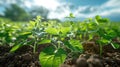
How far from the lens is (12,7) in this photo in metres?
54.7

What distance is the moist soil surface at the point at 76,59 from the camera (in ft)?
6.85

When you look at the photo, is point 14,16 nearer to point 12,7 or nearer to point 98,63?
point 12,7

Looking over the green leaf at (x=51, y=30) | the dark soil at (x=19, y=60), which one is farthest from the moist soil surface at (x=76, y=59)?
the green leaf at (x=51, y=30)

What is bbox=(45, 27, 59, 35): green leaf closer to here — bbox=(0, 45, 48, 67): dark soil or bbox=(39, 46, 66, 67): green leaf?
bbox=(39, 46, 66, 67): green leaf

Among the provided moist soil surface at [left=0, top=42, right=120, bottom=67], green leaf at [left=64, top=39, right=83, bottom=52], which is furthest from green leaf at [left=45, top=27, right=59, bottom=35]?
moist soil surface at [left=0, top=42, right=120, bottom=67]

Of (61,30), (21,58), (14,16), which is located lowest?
(14,16)

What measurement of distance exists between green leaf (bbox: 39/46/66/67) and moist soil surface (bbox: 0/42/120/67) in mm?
166

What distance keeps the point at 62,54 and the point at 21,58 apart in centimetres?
70

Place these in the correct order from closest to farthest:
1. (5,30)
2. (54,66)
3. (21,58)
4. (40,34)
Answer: (54,66), (40,34), (21,58), (5,30)

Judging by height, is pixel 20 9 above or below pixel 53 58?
below

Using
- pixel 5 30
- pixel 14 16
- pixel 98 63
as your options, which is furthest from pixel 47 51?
pixel 14 16

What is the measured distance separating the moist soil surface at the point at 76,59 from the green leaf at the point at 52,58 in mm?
166

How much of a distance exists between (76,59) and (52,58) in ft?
1.07

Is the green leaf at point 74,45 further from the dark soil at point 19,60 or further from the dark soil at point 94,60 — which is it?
the dark soil at point 19,60
